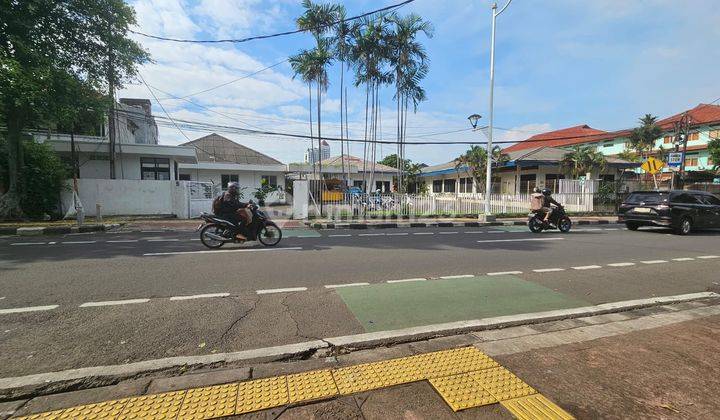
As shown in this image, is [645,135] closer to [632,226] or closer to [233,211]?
[632,226]

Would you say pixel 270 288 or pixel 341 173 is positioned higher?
pixel 341 173

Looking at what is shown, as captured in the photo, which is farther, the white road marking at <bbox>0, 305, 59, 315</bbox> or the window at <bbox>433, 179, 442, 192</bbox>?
the window at <bbox>433, 179, 442, 192</bbox>

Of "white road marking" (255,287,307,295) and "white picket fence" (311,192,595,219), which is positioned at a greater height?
"white picket fence" (311,192,595,219)

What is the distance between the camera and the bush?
47.5 feet

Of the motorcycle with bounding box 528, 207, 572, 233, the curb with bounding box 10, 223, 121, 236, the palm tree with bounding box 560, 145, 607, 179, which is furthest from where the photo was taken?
the palm tree with bounding box 560, 145, 607, 179

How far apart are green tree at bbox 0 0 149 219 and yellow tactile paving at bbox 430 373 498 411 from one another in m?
15.0

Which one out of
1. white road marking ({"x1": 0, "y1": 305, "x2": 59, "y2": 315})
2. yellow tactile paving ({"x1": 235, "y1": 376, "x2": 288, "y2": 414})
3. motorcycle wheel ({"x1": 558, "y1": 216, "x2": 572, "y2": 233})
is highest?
motorcycle wheel ({"x1": 558, "y1": 216, "x2": 572, "y2": 233})

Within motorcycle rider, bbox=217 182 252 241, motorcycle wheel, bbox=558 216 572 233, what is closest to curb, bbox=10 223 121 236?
motorcycle rider, bbox=217 182 252 241

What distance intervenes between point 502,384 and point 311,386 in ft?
4.84

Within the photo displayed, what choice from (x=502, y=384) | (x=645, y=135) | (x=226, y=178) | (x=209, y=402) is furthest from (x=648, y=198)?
(x=645, y=135)

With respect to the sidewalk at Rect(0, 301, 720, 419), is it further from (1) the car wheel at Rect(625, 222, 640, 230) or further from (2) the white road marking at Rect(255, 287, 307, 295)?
(1) the car wheel at Rect(625, 222, 640, 230)

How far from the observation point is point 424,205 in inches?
745

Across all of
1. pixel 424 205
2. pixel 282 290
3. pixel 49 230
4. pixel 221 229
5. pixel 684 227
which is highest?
pixel 424 205

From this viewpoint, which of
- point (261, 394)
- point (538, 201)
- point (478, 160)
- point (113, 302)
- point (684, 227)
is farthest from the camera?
point (478, 160)
